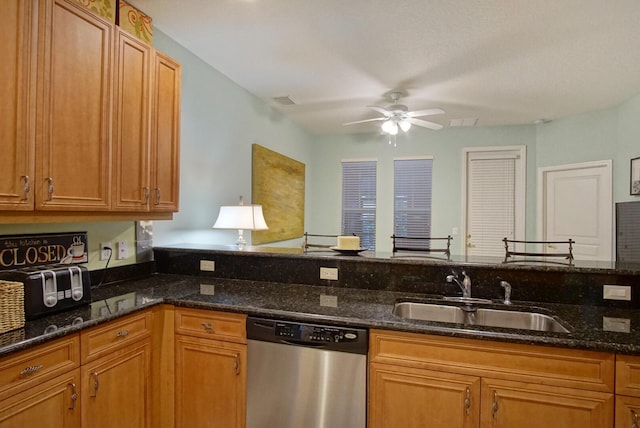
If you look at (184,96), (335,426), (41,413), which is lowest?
(335,426)

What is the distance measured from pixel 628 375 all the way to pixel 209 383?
6.06 feet

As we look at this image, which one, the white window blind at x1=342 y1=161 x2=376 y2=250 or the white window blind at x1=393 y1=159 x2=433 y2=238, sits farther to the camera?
the white window blind at x1=342 y1=161 x2=376 y2=250

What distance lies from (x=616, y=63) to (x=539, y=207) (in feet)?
8.12

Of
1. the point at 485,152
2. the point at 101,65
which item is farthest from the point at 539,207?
the point at 101,65

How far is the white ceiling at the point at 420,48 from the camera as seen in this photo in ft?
7.68

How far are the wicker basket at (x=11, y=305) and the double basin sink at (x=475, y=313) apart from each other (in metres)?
1.64

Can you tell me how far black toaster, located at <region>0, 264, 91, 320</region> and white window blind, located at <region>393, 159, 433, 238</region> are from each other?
470 centimetres

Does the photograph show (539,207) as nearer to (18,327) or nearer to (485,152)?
(485,152)

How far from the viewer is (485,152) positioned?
17.8 feet

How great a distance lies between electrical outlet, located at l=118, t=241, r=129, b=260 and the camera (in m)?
2.37

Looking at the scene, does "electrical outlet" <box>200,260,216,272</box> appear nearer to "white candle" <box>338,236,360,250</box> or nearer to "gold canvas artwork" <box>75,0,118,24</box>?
"white candle" <box>338,236,360,250</box>

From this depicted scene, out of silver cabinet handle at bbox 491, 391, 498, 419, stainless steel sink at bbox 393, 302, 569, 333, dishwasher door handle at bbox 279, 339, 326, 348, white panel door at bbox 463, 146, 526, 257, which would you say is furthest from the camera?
white panel door at bbox 463, 146, 526, 257

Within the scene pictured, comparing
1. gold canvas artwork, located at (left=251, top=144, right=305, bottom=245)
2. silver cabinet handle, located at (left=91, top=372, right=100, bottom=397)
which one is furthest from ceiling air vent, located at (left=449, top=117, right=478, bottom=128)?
silver cabinet handle, located at (left=91, top=372, right=100, bottom=397)

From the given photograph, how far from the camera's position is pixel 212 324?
1.88 m
